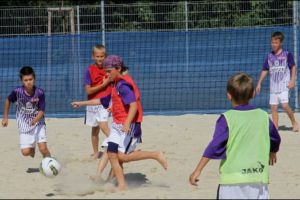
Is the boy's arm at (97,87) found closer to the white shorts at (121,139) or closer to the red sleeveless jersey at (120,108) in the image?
the red sleeveless jersey at (120,108)

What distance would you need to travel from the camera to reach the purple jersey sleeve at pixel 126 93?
7828 millimetres

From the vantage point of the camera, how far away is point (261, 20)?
19266mm

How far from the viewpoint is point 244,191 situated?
5.72 metres

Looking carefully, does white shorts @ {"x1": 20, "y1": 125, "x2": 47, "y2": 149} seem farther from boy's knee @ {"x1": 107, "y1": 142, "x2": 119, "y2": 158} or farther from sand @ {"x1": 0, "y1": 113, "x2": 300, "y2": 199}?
boy's knee @ {"x1": 107, "y1": 142, "x2": 119, "y2": 158}

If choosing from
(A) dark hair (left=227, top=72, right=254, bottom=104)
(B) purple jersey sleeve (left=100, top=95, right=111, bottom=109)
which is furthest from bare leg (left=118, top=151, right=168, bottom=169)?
(A) dark hair (left=227, top=72, right=254, bottom=104)

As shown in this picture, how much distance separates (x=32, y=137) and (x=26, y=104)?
1.41 feet

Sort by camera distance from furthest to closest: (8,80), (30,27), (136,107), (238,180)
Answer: (30,27), (8,80), (136,107), (238,180)

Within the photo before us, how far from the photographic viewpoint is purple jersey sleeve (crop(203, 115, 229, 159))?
18.6ft

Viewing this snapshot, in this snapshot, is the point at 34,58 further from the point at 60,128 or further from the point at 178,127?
the point at 178,127

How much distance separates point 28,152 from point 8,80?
6764 mm

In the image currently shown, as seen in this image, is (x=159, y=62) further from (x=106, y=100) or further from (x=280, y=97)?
(x=106, y=100)

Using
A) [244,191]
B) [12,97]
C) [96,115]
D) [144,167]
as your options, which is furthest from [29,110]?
[244,191]

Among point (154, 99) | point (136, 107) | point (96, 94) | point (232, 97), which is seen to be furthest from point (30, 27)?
point (232, 97)

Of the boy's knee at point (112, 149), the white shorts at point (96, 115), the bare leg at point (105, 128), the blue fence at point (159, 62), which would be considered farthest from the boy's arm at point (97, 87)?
the blue fence at point (159, 62)
